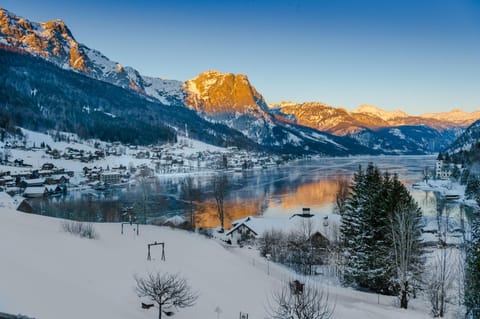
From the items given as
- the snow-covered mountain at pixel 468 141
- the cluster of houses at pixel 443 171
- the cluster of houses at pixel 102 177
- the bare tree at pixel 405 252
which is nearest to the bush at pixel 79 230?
the bare tree at pixel 405 252

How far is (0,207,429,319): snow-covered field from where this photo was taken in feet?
31.0

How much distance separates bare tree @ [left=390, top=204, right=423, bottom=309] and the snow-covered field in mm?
1168

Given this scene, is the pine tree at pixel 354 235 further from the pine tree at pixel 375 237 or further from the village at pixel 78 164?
the village at pixel 78 164

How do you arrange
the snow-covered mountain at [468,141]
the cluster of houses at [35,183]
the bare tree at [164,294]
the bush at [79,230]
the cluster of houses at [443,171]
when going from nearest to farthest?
1. the bare tree at [164,294]
2. the bush at [79,230]
3. the cluster of houses at [35,183]
4. the cluster of houses at [443,171]
5. the snow-covered mountain at [468,141]

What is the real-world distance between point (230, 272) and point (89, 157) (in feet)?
340

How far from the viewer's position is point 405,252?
17.8m

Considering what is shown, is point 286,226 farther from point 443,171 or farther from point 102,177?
point 443,171

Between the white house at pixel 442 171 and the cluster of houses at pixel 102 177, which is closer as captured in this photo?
the cluster of houses at pixel 102 177

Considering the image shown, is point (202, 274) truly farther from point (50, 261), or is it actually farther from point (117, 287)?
point (50, 261)

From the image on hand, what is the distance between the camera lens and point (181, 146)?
176 metres

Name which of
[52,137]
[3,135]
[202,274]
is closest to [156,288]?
[202,274]

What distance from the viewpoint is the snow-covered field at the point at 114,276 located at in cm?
945

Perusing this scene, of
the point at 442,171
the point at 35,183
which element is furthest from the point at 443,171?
the point at 35,183

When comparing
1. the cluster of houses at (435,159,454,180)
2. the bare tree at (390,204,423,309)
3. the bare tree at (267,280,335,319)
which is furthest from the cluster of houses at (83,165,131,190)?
the cluster of houses at (435,159,454,180)
